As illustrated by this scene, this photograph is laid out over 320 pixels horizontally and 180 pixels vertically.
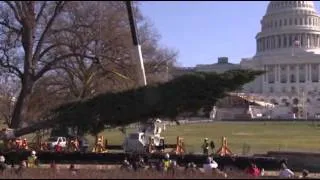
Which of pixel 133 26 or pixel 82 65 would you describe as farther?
pixel 82 65

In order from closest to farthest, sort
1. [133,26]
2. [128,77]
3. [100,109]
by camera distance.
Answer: [100,109]
[133,26]
[128,77]

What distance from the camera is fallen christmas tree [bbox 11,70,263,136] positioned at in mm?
21344

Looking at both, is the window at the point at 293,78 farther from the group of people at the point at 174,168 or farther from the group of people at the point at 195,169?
the group of people at the point at 195,169

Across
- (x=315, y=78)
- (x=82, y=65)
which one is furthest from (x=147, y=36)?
(x=315, y=78)

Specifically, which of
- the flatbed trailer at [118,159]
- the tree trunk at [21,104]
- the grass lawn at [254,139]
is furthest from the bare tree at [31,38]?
the grass lawn at [254,139]

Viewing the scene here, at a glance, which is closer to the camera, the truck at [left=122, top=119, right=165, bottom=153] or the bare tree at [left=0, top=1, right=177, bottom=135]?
the bare tree at [left=0, top=1, right=177, bottom=135]

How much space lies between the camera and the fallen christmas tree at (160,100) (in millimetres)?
21344

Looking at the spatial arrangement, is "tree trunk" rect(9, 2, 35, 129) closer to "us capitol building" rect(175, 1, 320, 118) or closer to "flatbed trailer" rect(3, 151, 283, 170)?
"flatbed trailer" rect(3, 151, 283, 170)

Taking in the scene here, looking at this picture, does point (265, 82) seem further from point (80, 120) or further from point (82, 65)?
point (80, 120)

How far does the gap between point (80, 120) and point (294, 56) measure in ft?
555

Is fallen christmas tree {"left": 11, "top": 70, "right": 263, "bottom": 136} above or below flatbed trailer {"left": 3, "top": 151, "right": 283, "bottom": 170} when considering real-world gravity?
above

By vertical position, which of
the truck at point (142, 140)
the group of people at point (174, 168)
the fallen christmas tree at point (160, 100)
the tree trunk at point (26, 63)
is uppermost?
the tree trunk at point (26, 63)

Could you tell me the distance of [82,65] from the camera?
44.0 meters

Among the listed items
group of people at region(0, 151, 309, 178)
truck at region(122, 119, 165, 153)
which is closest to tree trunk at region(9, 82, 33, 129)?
group of people at region(0, 151, 309, 178)
